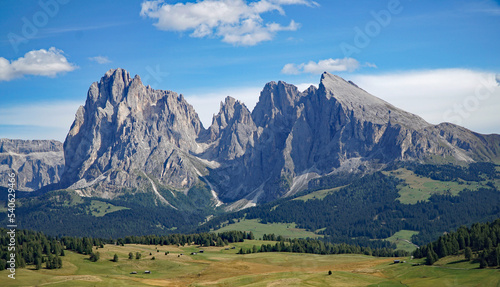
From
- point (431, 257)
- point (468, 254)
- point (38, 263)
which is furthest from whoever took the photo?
point (38, 263)

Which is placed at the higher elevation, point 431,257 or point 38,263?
point 38,263

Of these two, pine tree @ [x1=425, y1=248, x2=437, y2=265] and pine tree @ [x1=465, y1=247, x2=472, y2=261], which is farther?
pine tree @ [x1=425, y1=248, x2=437, y2=265]

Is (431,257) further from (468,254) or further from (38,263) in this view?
(38,263)

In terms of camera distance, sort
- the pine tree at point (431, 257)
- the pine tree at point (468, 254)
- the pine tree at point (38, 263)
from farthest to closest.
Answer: the pine tree at point (38, 263) < the pine tree at point (431, 257) < the pine tree at point (468, 254)

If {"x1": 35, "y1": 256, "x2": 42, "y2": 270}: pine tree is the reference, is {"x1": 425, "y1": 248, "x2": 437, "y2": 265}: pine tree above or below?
below

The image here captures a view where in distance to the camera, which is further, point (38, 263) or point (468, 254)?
point (38, 263)

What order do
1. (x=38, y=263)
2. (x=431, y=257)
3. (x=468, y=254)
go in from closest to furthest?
1. (x=468, y=254)
2. (x=431, y=257)
3. (x=38, y=263)

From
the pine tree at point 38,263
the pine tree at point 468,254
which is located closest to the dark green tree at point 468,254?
the pine tree at point 468,254

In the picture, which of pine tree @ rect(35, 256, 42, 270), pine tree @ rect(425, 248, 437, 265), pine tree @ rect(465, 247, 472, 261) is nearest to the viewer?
pine tree @ rect(465, 247, 472, 261)

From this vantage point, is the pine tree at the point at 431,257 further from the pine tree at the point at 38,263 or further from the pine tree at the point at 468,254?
the pine tree at the point at 38,263

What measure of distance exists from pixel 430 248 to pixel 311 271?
4586cm

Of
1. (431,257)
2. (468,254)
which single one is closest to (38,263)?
(431,257)

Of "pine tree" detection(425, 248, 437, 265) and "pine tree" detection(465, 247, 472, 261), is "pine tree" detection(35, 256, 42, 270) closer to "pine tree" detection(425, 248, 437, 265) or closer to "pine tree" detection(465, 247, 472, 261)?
"pine tree" detection(425, 248, 437, 265)

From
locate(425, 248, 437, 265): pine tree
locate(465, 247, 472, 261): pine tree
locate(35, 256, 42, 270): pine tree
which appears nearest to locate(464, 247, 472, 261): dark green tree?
locate(465, 247, 472, 261): pine tree
